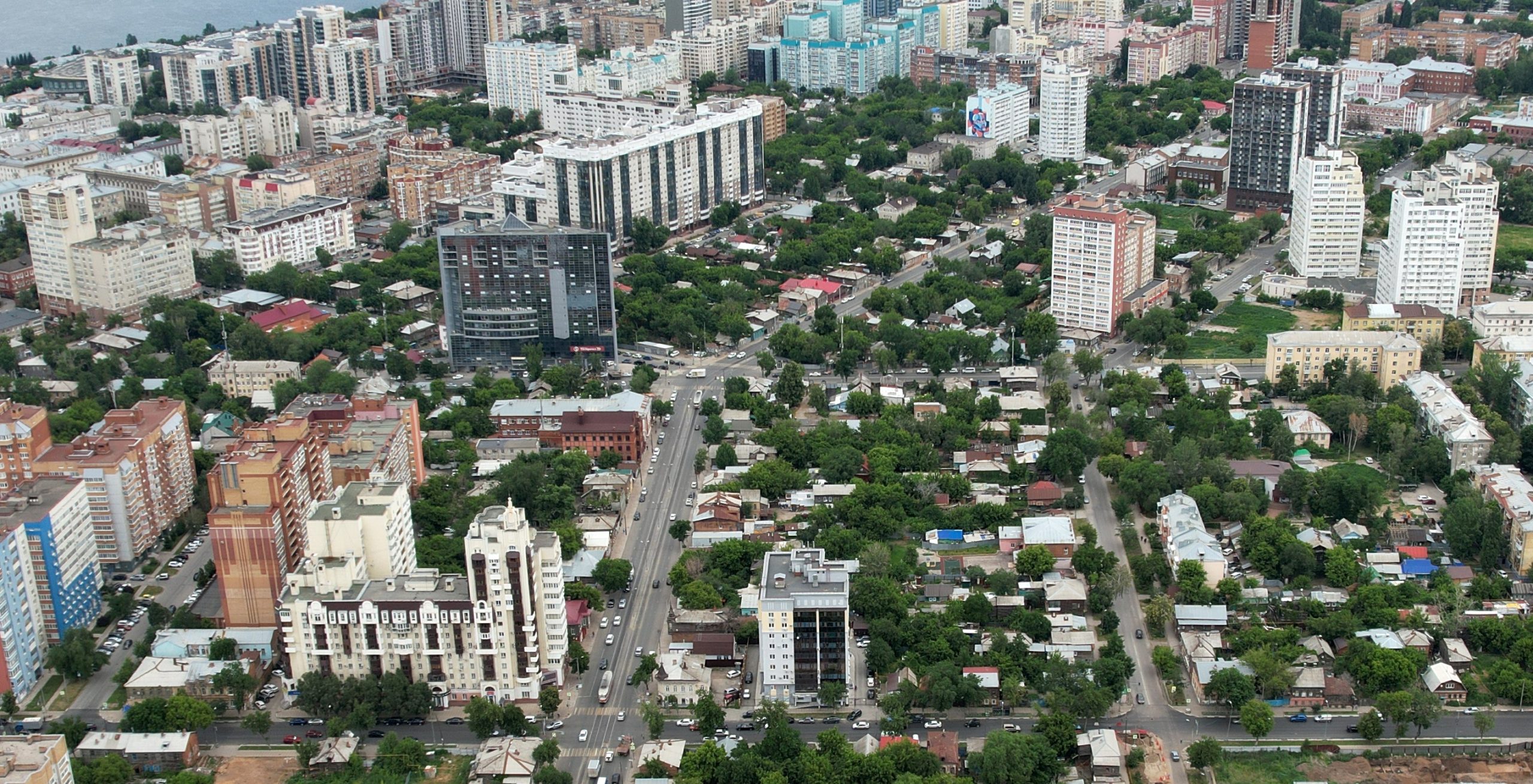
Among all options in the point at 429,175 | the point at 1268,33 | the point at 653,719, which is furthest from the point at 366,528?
the point at 1268,33

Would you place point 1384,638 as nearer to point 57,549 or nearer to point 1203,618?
point 1203,618

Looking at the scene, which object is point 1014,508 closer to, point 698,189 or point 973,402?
point 973,402

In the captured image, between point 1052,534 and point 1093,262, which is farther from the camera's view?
point 1093,262

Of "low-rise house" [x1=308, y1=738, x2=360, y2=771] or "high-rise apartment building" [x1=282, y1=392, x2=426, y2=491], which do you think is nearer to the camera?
"low-rise house" [x1=308, y1=738, x2=360, y2=771]

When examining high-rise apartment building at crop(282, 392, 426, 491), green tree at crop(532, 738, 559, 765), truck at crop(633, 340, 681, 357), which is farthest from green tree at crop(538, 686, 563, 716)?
truck at crop(633, 340, 681, 357)

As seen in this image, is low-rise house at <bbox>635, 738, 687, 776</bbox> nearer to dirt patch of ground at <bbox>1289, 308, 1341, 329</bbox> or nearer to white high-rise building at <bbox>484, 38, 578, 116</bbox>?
dirt patch of ground at <bbox>1289, 308, 1341, 329</bbox>

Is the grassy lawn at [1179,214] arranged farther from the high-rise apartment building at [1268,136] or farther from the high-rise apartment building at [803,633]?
the high-rise apartment building at [803,633]
